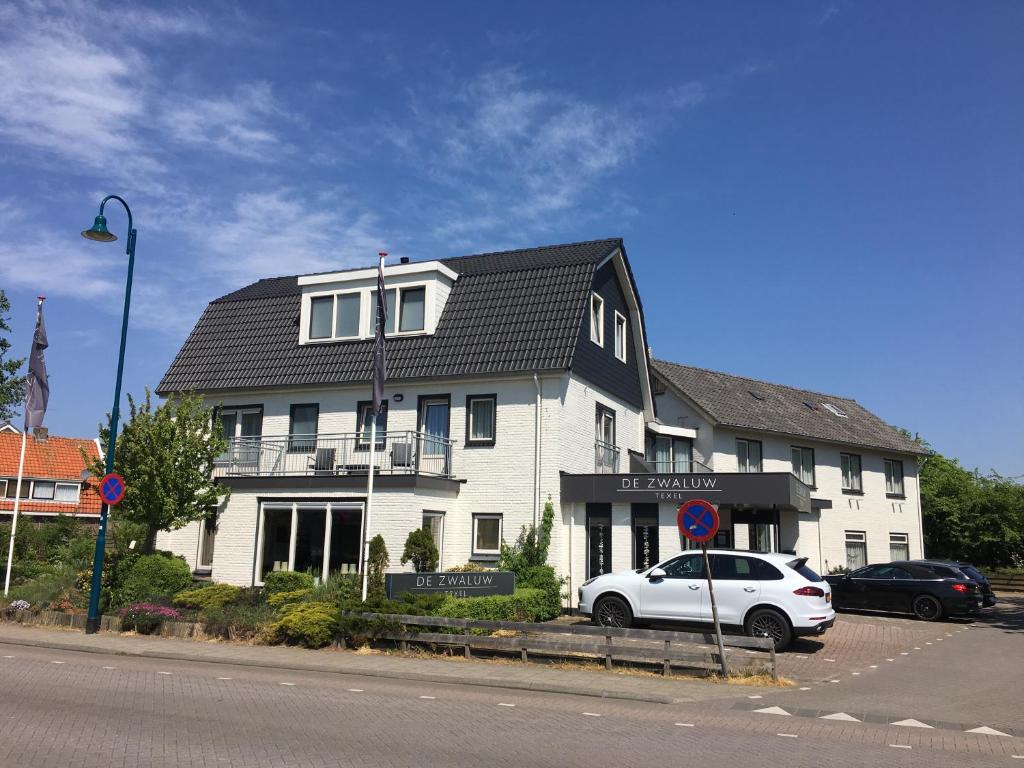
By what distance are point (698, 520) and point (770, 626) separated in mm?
3977

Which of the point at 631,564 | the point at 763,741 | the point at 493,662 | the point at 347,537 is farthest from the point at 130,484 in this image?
the point at 763,741

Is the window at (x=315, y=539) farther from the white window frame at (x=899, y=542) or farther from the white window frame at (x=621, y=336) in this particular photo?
the white window frame at (x=899, y=542)

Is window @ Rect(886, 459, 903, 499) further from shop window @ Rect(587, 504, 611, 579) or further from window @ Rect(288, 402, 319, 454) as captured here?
window @ Rect(288, 402, 319, 454)

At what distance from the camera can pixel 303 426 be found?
24875mm

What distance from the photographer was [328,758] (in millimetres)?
7570

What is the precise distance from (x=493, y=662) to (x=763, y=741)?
243 inches

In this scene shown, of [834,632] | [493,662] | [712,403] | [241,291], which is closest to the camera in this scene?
[493,662]

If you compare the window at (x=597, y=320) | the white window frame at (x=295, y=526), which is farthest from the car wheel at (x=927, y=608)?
the white window frame at (x=295, y=526)

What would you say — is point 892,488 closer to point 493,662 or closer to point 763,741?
point 493,662

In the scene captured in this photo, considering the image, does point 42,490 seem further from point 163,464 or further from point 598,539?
point 598,539

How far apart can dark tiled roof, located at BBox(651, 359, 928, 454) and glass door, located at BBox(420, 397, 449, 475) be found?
11267mm

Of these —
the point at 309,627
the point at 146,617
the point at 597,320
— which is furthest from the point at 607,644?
the point at 597,320

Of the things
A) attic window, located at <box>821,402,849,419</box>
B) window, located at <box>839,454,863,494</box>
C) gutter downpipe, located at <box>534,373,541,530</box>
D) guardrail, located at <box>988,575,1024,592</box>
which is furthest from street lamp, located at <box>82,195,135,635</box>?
guardrail, located at <box>988,575,1024,592</box>

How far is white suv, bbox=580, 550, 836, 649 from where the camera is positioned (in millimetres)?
15281
